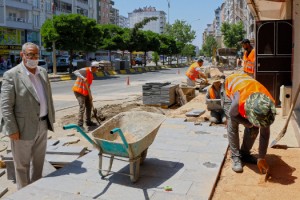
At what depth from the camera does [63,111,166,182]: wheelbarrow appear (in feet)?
14.5

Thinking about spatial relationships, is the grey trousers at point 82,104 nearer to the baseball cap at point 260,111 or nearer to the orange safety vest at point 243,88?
the orange safety vest at point 243,88

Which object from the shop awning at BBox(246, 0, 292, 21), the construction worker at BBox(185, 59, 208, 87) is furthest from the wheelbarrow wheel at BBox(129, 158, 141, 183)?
the construction worker at BBox(185, 59, 208, 87)

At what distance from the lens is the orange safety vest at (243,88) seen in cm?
460

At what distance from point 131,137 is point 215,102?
3447mm

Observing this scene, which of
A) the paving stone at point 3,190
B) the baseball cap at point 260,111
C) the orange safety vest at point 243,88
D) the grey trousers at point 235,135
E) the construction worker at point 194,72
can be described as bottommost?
the paving stone at point 3,190

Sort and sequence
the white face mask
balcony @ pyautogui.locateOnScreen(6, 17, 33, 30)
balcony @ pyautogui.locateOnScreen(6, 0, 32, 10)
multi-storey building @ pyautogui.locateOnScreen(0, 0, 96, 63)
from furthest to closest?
balcony @ pyautogui.locateOnScreen(6, 0, 32, 10) → balcony @ pyautogui.locateOnScreen(6, 17, 33, 30) → multi-storey building @ pyautogui.locateOnScreen(0, 0, 96, 63) → the white face mask

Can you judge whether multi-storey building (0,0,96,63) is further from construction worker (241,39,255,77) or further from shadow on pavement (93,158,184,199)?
shadow on pavement (93,158,184,199)

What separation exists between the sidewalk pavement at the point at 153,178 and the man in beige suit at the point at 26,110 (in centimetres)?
36

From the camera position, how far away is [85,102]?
9.65m

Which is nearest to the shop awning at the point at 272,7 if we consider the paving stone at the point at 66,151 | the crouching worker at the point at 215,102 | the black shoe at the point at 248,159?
the crouching worker at the point at 215,102

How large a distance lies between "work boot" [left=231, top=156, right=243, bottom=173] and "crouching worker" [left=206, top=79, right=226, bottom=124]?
318 cm

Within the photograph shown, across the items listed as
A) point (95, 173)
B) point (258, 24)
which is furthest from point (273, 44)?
point (95, 173)

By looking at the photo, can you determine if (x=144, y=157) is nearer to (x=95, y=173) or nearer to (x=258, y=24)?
(x=95, y=173)

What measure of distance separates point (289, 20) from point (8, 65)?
39.5 metres
